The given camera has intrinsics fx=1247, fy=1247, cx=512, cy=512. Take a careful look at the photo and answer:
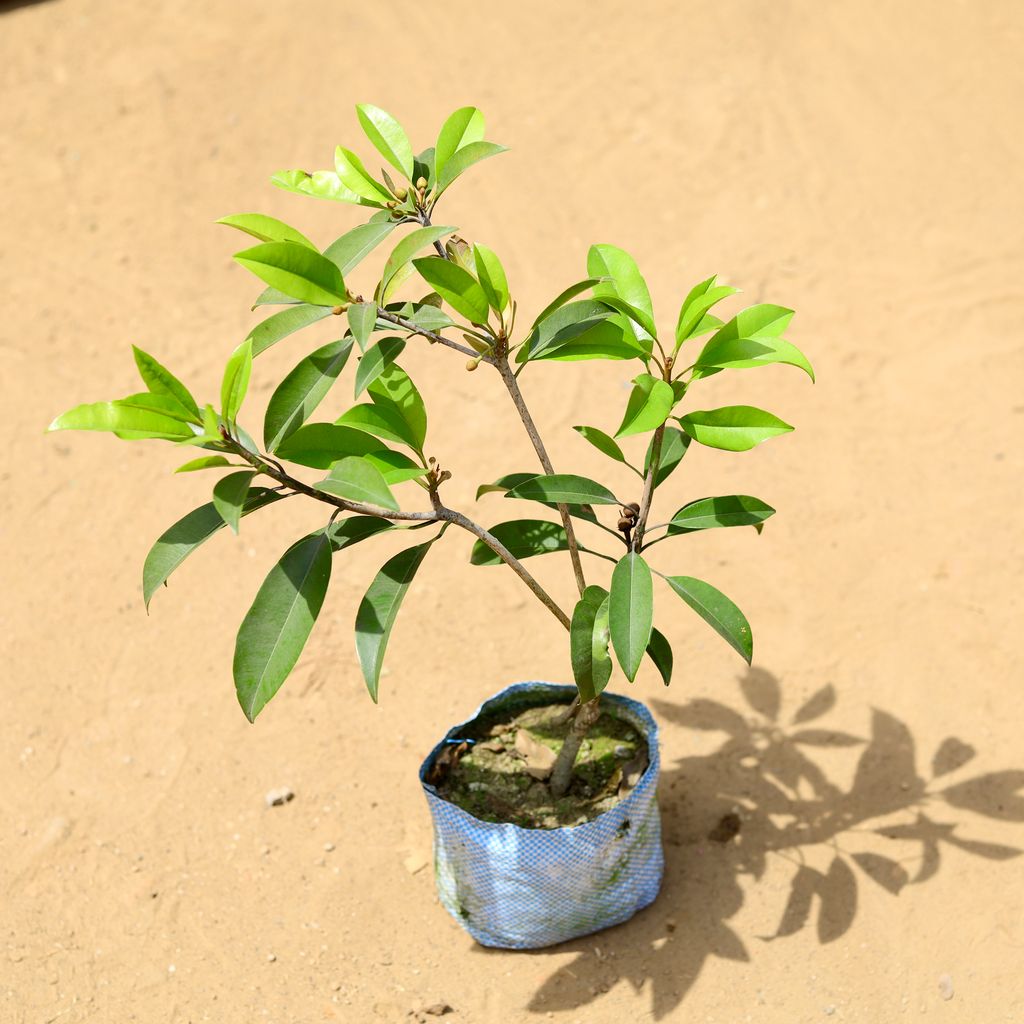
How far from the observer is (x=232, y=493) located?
164 centimetres

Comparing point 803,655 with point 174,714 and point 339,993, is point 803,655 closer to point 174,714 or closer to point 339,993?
point 339,993

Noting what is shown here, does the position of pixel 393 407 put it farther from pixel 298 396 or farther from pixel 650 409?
pixel 650 409

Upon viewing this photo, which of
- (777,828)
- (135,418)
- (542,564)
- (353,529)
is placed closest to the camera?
(135,418)

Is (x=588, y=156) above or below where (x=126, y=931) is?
above

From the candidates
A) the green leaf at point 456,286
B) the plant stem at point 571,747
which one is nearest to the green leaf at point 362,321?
the green leaf at point 456,286

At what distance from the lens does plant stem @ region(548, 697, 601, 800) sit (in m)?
2.21

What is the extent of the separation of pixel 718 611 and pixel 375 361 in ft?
2.24

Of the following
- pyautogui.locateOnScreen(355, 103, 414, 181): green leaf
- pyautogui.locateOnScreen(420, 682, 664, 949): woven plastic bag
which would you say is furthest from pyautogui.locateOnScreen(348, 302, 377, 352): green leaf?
pyautogui.locateOnScreen(420, 682, 664, 949): woven plastic bag

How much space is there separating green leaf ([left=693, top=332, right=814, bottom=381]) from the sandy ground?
3.80ft

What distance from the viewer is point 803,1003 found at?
2301mm

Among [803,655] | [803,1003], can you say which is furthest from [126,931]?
[803,655]

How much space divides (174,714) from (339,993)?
880mm

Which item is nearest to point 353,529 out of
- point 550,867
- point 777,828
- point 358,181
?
point 358,181

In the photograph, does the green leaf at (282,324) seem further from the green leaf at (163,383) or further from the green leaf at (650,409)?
the green leaf at (650,409)
